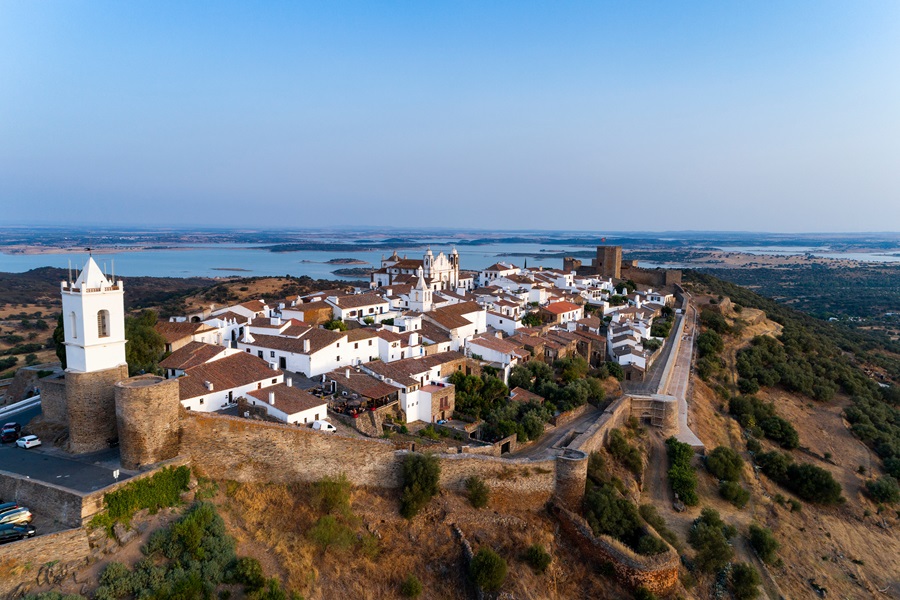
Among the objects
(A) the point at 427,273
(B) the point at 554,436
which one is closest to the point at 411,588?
(B) the point at 554,436

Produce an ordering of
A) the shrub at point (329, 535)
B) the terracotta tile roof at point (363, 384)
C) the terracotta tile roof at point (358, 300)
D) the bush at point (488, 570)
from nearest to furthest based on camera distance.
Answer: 1. the shrub at point (329, 535)
2. the bush at point (488, 570)
3. the terracotta tile roof at point (363, 384)
4. the terracotta tile roof at point (358, 300)

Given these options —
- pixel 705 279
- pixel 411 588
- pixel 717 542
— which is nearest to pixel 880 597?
pixel 717 542

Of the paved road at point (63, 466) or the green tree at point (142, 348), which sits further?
the green tree at point (142, 348)

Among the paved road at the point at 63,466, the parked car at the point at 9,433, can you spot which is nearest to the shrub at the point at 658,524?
the paved road at the point at 63,466

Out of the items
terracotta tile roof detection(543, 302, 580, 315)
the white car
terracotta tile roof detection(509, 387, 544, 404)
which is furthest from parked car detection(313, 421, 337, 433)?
Answer: terracotta tile roof detection(543, 302, 580, 315)

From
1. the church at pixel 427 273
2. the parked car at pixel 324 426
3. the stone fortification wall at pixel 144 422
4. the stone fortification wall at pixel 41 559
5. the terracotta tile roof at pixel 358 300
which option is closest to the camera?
the stone fortification wall at pixel 41 559

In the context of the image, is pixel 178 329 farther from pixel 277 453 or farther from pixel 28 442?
pixel 277 453

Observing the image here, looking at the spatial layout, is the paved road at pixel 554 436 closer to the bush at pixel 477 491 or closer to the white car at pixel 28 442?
the bush at pixel 477 491
